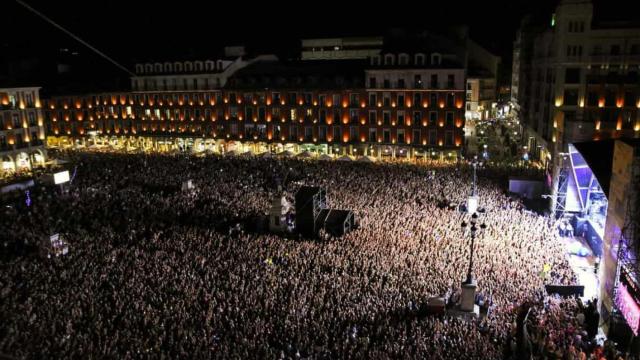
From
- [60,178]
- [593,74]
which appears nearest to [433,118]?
[593,74]

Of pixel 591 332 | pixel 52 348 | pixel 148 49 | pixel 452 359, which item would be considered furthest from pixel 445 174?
pixel 148 49

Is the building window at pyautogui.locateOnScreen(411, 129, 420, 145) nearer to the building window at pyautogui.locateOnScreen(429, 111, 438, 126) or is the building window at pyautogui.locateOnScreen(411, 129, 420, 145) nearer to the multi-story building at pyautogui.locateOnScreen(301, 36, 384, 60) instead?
the building window at pyautogui.locateOnScreen(429, 111, 438, 126)

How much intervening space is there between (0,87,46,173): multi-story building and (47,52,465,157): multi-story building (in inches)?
531

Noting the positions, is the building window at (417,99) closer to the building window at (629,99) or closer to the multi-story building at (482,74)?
the building window at (629,99)

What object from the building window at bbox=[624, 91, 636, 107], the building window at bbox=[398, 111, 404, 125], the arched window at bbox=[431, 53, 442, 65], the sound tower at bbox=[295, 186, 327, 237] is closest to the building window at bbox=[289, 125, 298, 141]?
the building window at bbox=[398, 111, 404, 125]

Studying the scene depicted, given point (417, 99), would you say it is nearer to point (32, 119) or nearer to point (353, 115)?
point (353, 115)

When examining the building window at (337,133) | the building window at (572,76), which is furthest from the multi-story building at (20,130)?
the building window at (572,76)

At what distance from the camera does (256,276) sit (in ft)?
74.0

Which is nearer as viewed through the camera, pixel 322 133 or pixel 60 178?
pixel 60 178

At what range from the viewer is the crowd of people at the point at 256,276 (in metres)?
17.2

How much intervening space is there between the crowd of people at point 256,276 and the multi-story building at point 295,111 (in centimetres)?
1818

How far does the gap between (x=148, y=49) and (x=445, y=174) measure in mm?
70023

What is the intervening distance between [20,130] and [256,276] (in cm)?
4372

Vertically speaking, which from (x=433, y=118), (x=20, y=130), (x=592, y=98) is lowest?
(x=20, y=130)
